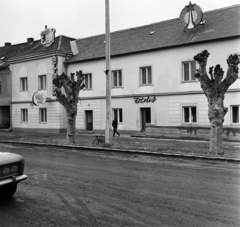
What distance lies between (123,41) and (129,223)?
2496 cm

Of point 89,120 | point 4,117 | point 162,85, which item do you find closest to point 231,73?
point 162,85

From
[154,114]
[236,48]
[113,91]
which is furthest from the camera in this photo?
[113,91]

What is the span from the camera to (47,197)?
6.92 meters

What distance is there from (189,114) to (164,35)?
688 centimetres

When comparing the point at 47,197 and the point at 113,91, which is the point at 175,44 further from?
the point at 47,197

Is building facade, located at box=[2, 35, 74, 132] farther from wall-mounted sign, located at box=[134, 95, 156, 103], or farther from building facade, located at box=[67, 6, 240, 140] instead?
wall-mounted sign, located at box=[134, 95, 156, 103]

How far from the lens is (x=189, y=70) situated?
23875 millimetres

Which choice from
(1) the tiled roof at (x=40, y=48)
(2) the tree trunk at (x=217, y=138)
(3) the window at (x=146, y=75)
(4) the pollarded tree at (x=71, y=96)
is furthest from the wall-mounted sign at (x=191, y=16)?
(2) the tree trunk at (x=217, y=138)

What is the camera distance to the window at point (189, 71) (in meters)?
23.6

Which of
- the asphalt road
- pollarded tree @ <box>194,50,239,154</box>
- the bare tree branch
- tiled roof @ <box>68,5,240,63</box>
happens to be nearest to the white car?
the asphalt road

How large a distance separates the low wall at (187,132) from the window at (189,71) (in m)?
3.80

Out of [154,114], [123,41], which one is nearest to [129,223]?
[154,114]

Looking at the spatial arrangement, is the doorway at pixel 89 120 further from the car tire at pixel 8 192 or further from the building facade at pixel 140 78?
the car tire at pixel 8 192

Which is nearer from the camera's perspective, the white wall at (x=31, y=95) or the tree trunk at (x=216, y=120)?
the tree trunk at (x=216, y=120)
